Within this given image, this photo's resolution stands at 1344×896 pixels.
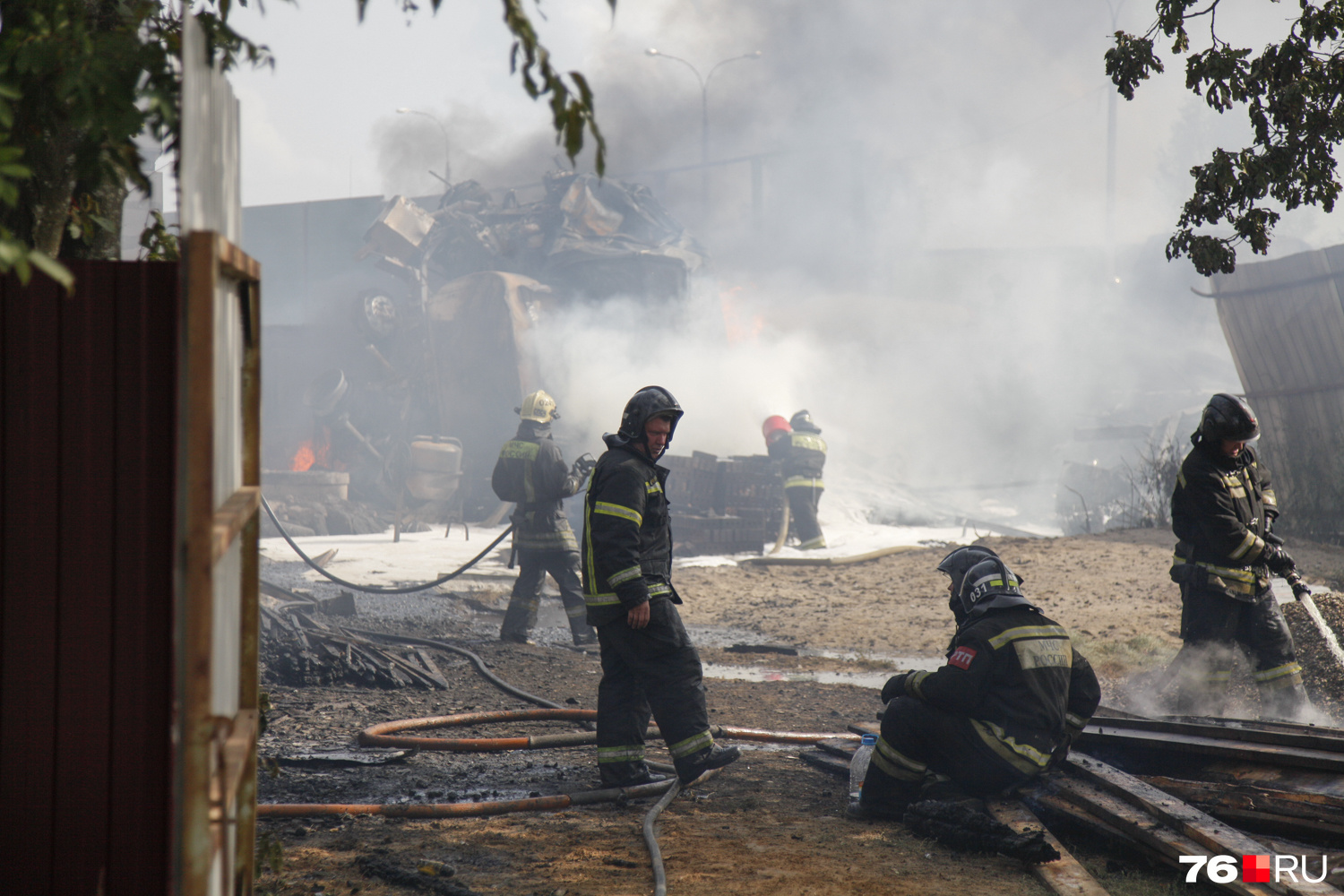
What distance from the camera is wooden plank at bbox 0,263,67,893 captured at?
73.8 inches

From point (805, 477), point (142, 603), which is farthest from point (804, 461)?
point (142, 603)

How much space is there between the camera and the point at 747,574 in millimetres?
11688

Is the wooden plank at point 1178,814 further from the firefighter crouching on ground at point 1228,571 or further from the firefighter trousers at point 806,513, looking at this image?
the firefighter trousers at point 806,513

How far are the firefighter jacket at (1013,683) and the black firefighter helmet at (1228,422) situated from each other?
1.88 meters

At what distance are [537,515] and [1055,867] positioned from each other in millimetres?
5083

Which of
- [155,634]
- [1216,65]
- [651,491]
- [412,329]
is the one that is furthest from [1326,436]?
[412,329]

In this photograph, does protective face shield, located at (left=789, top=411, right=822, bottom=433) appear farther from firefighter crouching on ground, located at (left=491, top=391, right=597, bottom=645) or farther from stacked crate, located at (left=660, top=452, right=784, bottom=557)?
firefighter crouching on ground, located at (left=491, top=391, right=597, bottom=645)

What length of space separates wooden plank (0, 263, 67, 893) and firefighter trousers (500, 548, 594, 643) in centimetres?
566

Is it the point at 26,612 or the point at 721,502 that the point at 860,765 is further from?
the point at 721,502

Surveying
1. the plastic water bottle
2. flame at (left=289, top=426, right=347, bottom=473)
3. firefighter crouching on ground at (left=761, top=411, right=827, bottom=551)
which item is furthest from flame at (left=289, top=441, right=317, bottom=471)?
the plastic water bottle

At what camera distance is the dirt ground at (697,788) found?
127 inches

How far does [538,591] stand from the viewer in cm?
784

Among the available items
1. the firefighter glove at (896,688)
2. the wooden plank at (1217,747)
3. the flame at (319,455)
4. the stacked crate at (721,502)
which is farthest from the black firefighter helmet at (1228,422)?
the flame at (319,455)

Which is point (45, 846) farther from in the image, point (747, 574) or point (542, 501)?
point (747, 574)
